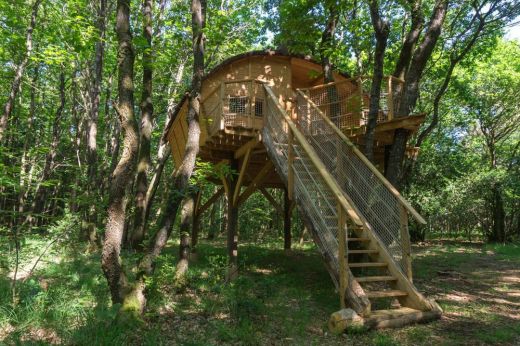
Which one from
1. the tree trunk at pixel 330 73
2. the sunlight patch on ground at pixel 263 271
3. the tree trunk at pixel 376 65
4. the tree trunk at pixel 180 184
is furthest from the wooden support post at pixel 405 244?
the sunlight patch on ground at pixel 263 271

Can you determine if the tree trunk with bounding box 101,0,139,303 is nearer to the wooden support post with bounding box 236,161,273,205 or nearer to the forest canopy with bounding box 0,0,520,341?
the forest canopy with bounding box 0,0,520,341

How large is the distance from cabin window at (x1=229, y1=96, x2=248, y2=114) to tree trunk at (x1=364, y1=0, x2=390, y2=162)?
3484 millimetres

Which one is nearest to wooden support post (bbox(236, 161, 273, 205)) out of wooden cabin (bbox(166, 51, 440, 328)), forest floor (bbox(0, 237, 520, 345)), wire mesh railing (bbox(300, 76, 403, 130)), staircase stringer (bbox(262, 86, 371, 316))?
wooden cabin (bbox(166, 51, 440, 328))

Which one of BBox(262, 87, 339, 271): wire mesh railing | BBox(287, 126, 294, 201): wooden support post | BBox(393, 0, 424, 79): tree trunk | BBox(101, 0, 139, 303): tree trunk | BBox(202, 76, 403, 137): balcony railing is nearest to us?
BBox(101, 0, 139, 303): tree trunk

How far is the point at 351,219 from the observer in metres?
5.34

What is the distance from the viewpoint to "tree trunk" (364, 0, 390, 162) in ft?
23.7

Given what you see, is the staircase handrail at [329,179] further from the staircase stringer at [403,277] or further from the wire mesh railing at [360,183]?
the wire mesh railing at [360,183]

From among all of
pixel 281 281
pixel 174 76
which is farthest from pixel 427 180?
pixel 174 76

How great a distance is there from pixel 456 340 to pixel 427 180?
14.0 meters

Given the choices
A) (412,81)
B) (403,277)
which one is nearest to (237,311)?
(403,277)

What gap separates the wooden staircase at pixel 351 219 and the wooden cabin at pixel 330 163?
0.06 ft

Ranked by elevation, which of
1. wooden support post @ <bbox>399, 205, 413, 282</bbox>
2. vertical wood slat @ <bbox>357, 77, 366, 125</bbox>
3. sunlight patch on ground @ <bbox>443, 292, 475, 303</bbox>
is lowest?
sunlight patch on ground @ <bbox>443, 292, 475, 303</bbox>

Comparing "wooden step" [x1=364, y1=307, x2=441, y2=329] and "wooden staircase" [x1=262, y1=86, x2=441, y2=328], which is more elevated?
"wooden staircase" [x1=262, y1=86, x2=441, y2=328]

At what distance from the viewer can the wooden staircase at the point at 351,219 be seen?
17.5 ft
